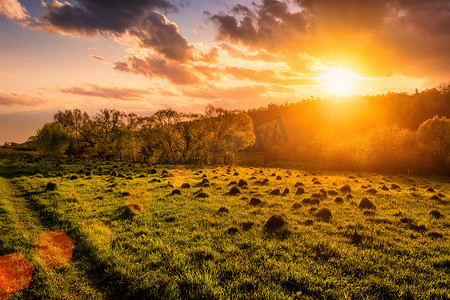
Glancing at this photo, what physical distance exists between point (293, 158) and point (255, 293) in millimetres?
85358

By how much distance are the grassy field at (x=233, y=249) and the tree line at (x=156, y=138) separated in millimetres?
42065

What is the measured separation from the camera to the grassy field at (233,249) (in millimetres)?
6875

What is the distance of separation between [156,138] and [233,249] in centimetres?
5313

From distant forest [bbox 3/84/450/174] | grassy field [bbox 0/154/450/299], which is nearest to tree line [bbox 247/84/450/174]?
distant forest [bbox 3/84/450/174]

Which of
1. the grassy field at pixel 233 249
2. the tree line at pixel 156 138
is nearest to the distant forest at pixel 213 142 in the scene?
the tree line at pixel 156 138

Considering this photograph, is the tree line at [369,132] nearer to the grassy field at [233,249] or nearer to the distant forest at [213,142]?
the distant forest at [213,142]

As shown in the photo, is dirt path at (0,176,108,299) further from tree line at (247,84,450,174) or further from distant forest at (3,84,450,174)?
tree line at (247,84,450,174)

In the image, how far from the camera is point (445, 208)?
1723cm

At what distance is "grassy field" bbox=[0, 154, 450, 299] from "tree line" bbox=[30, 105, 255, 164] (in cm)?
4206

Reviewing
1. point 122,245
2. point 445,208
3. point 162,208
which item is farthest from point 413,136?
point 122,245

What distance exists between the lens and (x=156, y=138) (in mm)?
58875

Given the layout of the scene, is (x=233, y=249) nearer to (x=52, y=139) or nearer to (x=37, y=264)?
(x=37, y=264)

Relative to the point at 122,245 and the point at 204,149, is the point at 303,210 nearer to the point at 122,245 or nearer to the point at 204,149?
the point at 122,245

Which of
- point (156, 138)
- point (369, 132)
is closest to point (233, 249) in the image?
point (156, 138)
